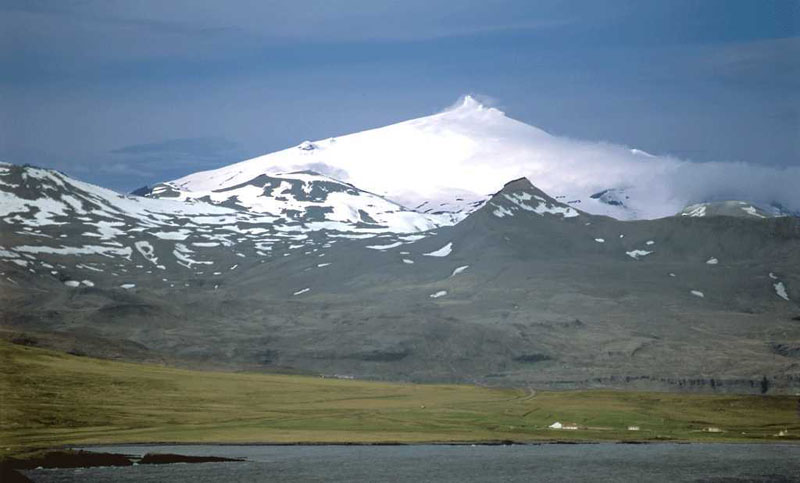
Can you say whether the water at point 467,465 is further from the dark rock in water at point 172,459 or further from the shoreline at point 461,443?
the dark rock in water at point 172,459

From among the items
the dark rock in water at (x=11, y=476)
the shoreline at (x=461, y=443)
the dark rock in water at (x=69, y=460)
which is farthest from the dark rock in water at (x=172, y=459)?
the dark rock in water at (x=11, y=476)

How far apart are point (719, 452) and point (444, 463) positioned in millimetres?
37510

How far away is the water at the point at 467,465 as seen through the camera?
401 feet

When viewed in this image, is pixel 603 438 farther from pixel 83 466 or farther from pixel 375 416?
pixel 83 466

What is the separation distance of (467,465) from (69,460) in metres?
40.6

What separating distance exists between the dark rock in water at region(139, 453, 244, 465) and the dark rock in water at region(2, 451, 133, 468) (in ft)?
6.97

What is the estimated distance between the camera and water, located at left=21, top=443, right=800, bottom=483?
122 meters

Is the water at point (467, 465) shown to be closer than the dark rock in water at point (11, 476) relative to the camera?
No

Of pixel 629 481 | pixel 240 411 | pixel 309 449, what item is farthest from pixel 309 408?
pixel 629 481

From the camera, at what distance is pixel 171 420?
168m

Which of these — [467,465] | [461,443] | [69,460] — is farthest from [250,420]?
[69,460]

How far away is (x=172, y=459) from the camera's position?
13188 cm

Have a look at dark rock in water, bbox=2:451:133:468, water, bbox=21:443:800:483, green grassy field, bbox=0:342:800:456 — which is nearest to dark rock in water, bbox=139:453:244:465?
dark rock in water, bbox=2:451:133:468

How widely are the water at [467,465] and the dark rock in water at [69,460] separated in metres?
2.78
